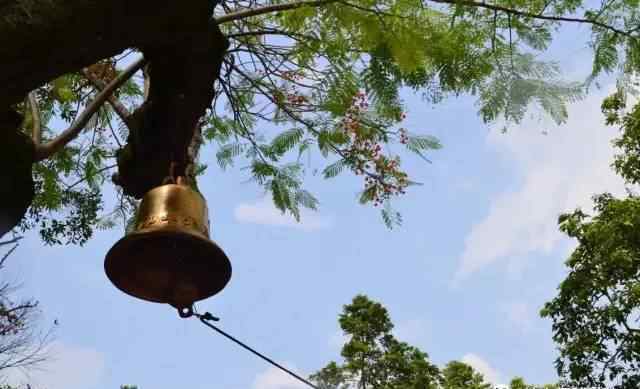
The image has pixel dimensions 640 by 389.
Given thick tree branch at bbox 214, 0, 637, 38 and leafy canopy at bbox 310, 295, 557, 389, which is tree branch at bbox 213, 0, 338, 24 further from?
leafy canopy at bbox 310, 295, 557, 389

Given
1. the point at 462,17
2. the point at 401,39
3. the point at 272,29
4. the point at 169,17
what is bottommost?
the point at 169,17

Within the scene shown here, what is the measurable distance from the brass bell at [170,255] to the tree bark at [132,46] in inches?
11.3

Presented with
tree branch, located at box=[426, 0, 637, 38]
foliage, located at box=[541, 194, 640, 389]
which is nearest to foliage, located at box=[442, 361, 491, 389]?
foliage, located at box=[541, 194, 640, 389]

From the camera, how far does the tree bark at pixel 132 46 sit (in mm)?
2035

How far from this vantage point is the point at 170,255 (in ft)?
8.91

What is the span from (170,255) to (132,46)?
0.84m

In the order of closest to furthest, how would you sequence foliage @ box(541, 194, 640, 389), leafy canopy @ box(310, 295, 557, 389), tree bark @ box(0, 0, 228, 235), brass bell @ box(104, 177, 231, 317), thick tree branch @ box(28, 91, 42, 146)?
1. tree bark @ box(0, 0, 228, 235)
2. brass bell @ box(104, 177, 231, 317)
3. thick tree branch @ box(28, 91, 42, 146)
4. foliage @ box(541, 194, 640, 389)
5. leafy canopy @ box(310, 295, 557, 389)

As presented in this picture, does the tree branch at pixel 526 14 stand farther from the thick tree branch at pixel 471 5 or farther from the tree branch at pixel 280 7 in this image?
the tree branch at pixel 280 7

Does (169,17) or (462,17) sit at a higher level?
(462,17)

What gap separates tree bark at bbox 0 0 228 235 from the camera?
2.04 meters

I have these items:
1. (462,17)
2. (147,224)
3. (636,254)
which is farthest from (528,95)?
(636,254)

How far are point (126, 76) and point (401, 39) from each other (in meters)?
1.49

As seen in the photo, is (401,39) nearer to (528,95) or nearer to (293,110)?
(528,95)

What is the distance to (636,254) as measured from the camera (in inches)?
444
